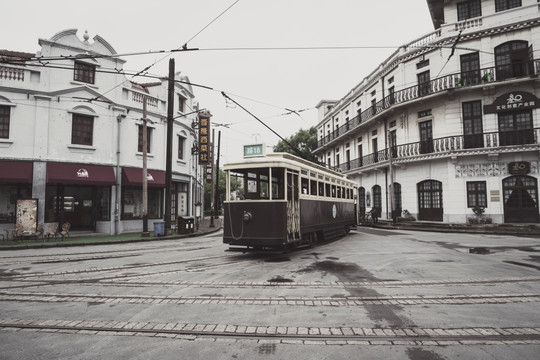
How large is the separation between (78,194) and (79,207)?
31.8 inches

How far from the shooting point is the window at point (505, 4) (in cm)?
2112

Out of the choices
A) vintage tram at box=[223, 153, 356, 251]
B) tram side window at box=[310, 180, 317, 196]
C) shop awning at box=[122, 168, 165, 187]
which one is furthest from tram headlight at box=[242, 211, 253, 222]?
shop awning at box=[122, 168, 165, 187]

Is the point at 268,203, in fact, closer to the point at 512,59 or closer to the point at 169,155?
the point at 169,155

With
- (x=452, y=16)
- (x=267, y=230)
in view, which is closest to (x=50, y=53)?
(x=267, y=230)

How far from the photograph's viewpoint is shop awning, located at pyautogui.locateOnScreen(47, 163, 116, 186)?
16.0m

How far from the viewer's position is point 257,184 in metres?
9.57

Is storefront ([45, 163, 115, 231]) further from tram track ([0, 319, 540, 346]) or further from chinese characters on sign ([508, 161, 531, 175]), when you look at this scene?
chinese characters on sign ([508, 161, 531, 175])

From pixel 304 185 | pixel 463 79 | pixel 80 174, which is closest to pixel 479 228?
pixel 463 79

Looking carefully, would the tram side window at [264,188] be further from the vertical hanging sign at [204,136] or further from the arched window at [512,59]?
the arched window at [512,59]

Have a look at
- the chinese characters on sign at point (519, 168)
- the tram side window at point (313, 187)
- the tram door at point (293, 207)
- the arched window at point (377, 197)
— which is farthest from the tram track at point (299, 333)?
the arched window at point (377, 197)

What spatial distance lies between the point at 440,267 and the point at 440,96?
18.6 m

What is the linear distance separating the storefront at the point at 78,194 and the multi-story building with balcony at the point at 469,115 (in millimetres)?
19489

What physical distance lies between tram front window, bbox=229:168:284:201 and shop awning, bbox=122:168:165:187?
1093cm

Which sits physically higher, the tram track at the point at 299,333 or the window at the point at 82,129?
the window at the point at 82,129
